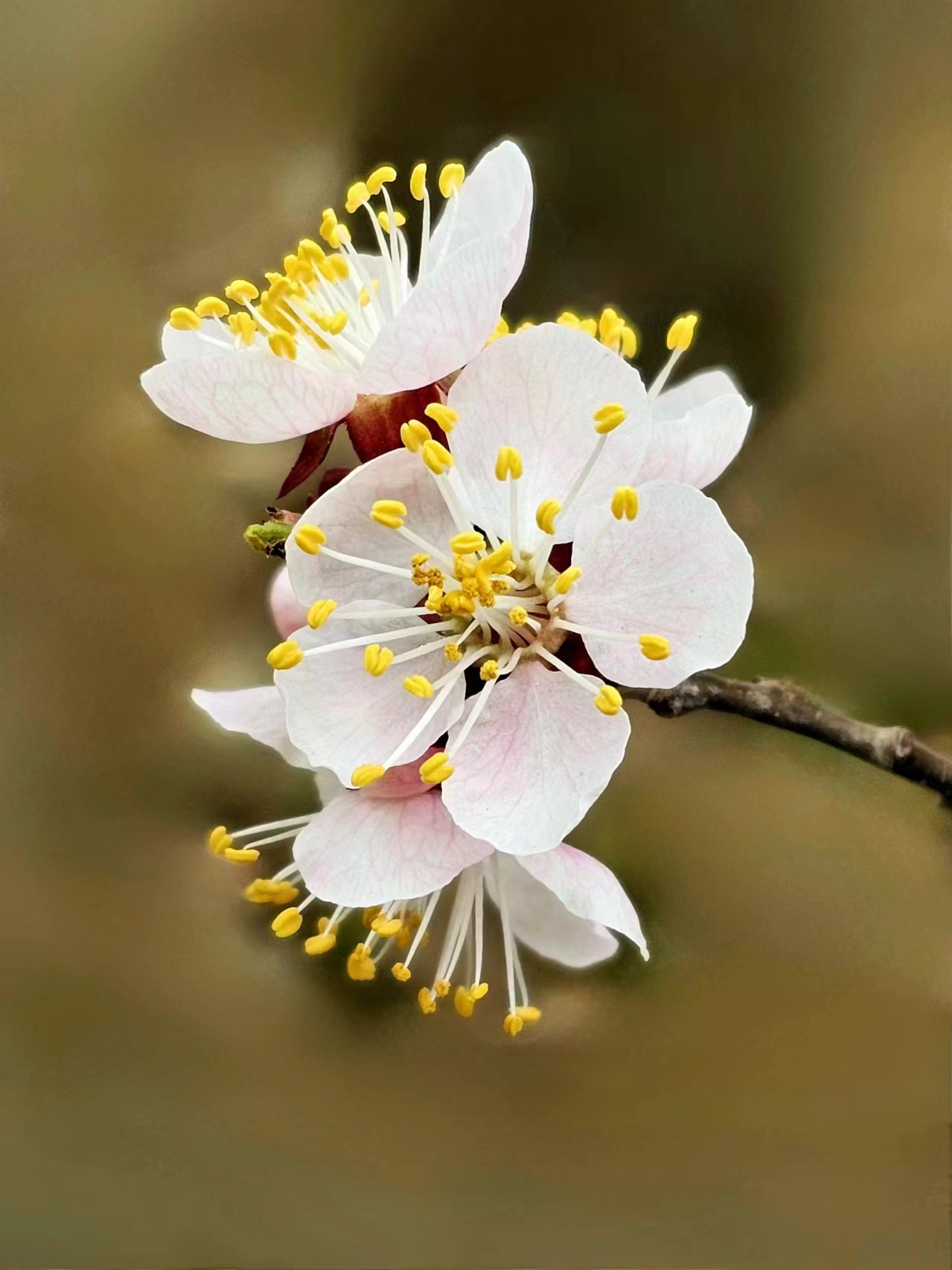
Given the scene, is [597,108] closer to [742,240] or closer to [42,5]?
[742,240]

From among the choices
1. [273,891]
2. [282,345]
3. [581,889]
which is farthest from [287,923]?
[282,345]

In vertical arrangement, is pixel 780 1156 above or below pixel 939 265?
below

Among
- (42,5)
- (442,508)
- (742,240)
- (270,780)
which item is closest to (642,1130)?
(270,780)

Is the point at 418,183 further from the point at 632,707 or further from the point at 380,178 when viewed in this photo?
the point at 632,707

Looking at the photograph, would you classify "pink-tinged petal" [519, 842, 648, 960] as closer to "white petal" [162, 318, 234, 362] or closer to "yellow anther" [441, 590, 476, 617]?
"yellow anther" [441, 590, 476, 617]

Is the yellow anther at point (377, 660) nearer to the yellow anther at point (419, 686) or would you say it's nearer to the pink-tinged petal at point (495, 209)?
the yellow anther at point (419, 686)

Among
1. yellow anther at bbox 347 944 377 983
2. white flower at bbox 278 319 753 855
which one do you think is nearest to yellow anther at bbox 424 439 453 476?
white flower at bbox 278 319 753 855

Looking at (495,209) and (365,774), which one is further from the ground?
(495,209)
